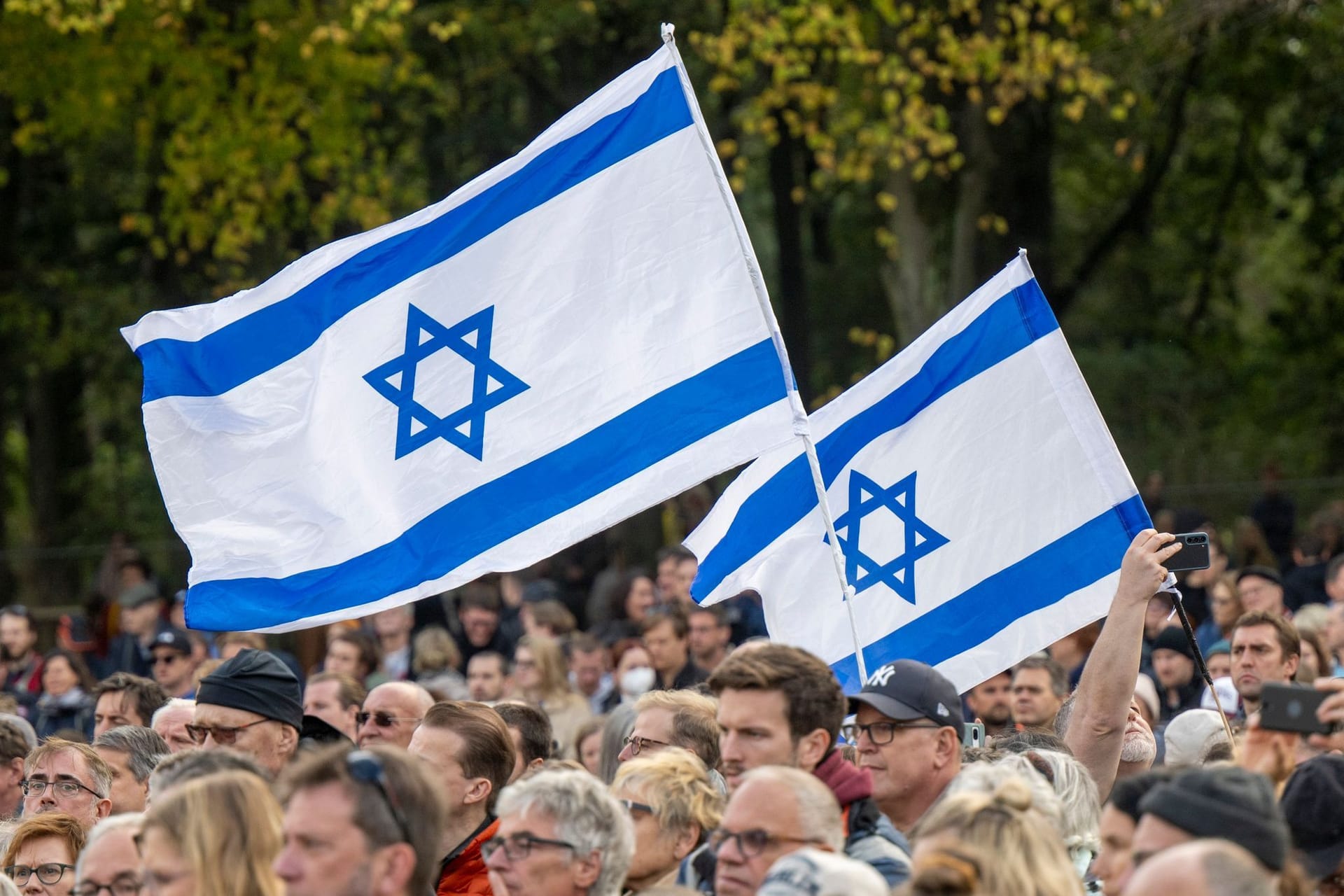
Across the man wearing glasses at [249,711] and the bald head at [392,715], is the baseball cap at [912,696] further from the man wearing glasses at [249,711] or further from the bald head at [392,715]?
the bald head at [392,715]

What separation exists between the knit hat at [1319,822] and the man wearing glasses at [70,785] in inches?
172

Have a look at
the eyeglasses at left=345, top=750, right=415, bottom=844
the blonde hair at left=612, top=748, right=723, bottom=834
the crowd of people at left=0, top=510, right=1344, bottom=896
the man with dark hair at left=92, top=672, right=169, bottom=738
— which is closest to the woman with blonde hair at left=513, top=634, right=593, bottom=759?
the crowd of people at left=0, top=510, right=1344, bottom=896

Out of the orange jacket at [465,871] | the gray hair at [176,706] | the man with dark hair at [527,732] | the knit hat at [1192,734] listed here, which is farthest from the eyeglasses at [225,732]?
the knit hat at [1192,734]

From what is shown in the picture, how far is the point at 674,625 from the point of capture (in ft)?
37.1

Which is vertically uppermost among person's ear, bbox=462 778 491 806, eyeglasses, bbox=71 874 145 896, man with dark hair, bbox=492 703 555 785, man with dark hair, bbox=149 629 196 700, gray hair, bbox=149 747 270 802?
man with dark hair, bbox=149 629 196 700

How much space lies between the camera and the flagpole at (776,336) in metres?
6.61

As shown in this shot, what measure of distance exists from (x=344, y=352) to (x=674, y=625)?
4.43 m

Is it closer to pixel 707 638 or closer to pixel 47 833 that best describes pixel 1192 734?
pixel 47 833

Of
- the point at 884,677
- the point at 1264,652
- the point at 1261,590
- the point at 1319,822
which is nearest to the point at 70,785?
the point at 884,677

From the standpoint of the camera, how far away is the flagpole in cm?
661

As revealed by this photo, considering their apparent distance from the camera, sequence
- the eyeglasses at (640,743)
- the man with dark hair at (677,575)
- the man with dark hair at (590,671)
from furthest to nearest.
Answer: the man with dark hair at (677,575)
the man with dark hair at (590,671)
the eyeglasses at (640,743)

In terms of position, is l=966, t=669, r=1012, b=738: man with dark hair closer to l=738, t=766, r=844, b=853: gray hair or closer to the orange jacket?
the orange jacket

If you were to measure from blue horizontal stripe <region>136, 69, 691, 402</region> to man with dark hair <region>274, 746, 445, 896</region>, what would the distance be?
3207mm

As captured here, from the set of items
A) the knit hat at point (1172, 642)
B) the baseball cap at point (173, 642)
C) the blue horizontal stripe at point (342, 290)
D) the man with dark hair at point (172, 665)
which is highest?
the blue horizontal stripe at point (342, 290)
